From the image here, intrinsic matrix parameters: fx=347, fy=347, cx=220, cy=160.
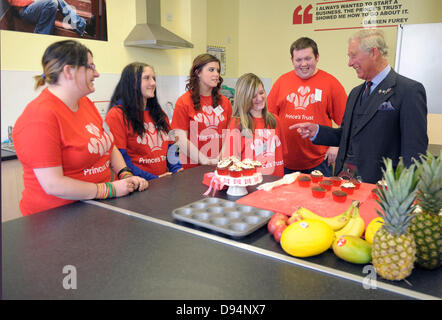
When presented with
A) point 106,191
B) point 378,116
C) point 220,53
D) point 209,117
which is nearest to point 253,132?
point 209,117

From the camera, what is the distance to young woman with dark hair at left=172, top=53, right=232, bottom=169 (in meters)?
2.60

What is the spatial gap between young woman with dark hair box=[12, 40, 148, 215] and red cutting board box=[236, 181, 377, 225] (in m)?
0.60

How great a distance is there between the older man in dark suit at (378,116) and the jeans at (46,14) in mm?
2594

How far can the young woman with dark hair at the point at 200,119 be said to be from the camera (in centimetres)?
260

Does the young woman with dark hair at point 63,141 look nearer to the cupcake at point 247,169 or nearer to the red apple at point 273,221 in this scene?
the cupcake at point 247,169

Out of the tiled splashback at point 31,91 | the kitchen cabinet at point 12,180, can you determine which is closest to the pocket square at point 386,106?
the tiled splashback at point 31,91

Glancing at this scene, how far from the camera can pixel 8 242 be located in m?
1.14

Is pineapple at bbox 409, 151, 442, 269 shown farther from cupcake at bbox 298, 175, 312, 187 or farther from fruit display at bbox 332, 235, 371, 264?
cupcake at bbox 298, 175, 312, 187

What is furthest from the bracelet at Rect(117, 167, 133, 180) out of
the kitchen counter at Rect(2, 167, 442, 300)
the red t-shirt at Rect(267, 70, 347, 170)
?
the red t-shirt at Rect(267, 70, 347, 170)

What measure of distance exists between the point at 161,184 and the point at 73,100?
60 centimetres

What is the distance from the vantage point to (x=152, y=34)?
3699 millimetres

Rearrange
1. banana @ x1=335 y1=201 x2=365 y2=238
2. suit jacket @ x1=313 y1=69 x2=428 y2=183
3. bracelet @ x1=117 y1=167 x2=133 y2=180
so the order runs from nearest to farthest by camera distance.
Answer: banana @ x1=335 y1=201 x2=365 y2=238 < bracelet @ x1=117 y1=167 x2=133 y2=180 < suit jacket @ x1=313 y1=69 x2=428 y2=183

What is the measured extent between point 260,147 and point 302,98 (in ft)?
2.67
